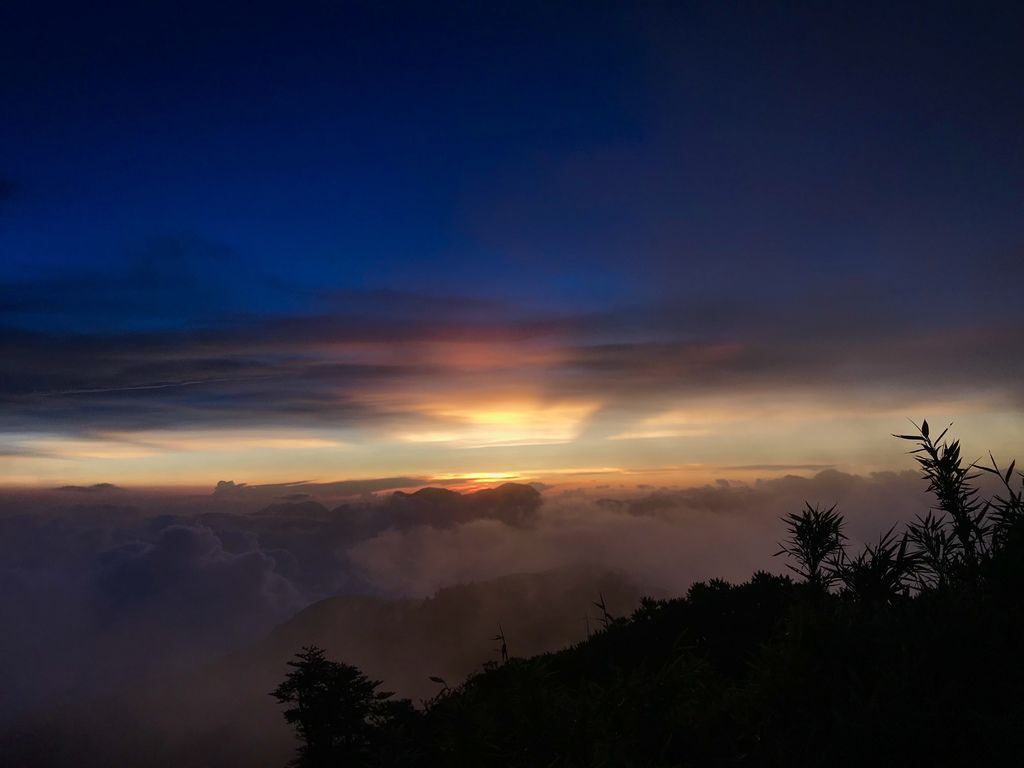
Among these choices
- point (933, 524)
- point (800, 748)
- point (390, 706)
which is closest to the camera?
point (800, 748)

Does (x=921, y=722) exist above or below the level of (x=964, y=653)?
below

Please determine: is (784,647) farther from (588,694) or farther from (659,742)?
(588,694)

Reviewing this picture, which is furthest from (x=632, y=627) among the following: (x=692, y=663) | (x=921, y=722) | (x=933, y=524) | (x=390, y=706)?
(x=921, y=722)

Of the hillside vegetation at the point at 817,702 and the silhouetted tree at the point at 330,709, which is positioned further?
the silhouetted tree at the point at 330,709

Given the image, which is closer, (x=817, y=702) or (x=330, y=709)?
(x=817, y=702)

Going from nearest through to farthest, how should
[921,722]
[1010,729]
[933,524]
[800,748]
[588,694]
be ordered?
1. [1010,729]
2. [921,722]
3. [800,748]
4. [588,694]
5. [933,524]

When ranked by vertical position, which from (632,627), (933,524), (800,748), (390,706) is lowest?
(390,706)

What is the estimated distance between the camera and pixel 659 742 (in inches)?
166

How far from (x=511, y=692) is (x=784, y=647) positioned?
2135mm

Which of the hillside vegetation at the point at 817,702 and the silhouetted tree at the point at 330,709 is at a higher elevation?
the hillside vegetation at the point at 817,702

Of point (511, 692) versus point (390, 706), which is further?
point (390, 706)

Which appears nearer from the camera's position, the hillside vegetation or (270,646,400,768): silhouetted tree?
the hillside vegetation

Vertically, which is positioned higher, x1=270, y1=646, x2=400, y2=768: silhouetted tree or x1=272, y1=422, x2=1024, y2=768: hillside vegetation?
x1=272, y1=422, x2=1024, y2=768: hillside vegetation

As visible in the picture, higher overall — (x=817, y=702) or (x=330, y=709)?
(x=817, y=702)
